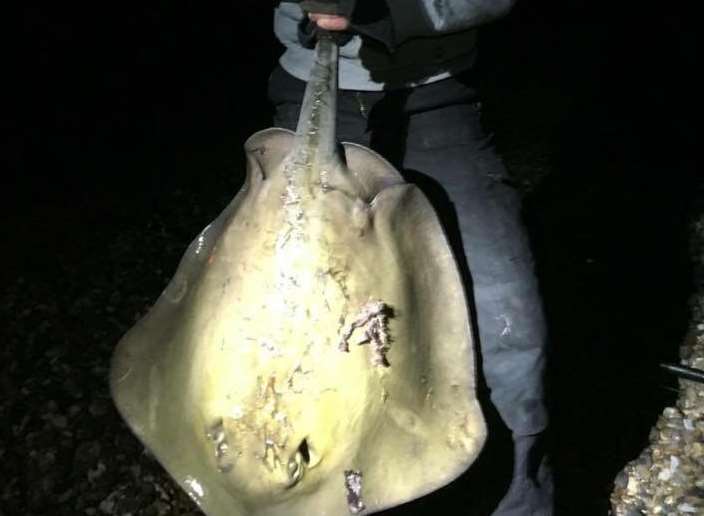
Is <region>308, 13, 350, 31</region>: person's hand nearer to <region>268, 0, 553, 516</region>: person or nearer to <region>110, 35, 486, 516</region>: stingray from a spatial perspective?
<region>110, 35, 486, 516</region>: stingray

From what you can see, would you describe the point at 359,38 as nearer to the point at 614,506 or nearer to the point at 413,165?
the point at 413,165

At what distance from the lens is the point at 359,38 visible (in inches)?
55.3

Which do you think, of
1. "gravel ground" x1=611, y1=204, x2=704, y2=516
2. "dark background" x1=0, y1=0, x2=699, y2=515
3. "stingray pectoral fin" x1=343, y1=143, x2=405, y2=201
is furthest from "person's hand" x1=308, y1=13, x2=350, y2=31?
"gravel ground" x1=611, y1=204, x2=704, y2=516

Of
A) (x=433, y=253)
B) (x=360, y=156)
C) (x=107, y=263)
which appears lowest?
(x=107, y=263)

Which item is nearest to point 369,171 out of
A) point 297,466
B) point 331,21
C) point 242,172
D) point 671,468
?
point 331,21

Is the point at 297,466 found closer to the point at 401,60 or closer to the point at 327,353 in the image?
the point at 327,353

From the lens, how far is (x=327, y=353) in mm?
1098

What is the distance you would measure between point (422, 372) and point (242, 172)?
92.1 inches

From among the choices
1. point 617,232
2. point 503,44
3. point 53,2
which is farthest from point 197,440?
point 503,44

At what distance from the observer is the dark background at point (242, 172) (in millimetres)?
2158

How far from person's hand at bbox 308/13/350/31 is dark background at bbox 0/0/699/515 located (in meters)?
0.78

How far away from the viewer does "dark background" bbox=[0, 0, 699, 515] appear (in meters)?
2.16

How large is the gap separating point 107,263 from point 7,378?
588mm

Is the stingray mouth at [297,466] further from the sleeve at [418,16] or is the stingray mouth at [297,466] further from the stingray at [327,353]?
the sleeve at [418,16]
